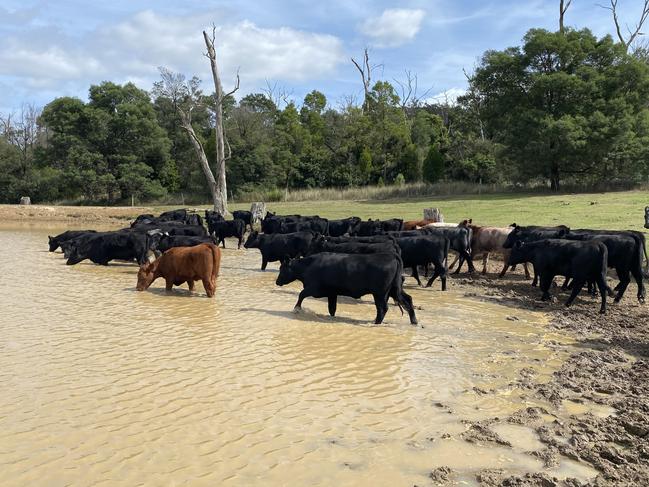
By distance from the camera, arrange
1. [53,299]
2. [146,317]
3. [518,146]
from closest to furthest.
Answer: [146,317] → [53,299] → [518,146]

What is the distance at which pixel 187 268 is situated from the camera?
11773mm

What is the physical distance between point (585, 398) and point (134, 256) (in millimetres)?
12604

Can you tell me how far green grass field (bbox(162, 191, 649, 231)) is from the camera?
21.0 meters

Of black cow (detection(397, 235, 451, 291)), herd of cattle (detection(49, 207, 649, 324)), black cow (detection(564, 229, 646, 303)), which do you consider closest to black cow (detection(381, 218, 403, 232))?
herd of cattle (detection(49, 207, 649, 324))

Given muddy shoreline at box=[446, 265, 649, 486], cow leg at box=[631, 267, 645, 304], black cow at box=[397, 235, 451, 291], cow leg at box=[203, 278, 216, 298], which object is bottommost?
muddy shoreline at box=[446, 265, 649, 486]

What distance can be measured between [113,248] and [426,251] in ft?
27.9

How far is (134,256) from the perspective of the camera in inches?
626

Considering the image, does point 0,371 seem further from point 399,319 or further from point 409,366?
point 399,319

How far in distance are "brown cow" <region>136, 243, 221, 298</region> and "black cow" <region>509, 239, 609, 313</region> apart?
6.69 metres

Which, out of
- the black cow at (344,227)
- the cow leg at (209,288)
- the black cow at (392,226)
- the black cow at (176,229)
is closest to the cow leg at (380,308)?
the cow leg at (209,288)

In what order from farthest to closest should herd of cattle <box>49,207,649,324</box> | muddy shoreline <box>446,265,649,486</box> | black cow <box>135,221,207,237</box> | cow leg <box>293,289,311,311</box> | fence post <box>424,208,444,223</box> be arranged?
fence post <box>424,208,444,223</box> → black cow <box>135,221,207,237</box> → cow leg <box>293,289,311,311</box> → herd of cattle <box>49,207,649,324</box> → muddy shoreline <box>446,265,649,486</box>

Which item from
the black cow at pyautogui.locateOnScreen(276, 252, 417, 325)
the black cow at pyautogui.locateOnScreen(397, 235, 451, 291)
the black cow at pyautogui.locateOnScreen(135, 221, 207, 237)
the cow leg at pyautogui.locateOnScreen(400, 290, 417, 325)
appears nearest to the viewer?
the black cow at pyautogui.locateOnScreen(276, 252, 417, 325)

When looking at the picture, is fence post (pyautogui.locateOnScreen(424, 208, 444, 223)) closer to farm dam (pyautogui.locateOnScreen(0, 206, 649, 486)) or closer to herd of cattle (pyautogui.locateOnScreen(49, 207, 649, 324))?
herd of cattle (pyautogui.locateOnScreen(49, 207, 649, 324))

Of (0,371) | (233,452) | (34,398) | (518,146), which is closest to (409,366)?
(233,452)
